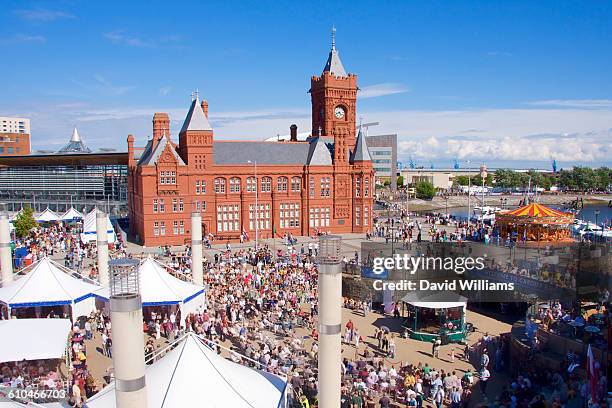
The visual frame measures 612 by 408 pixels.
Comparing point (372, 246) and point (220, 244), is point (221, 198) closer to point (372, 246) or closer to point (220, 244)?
point (220, 244)

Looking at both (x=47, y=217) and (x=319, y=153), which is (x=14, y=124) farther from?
(x=319, y=153)

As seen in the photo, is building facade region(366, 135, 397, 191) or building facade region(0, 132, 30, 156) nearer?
building facade region(0, 132, 30, 156)

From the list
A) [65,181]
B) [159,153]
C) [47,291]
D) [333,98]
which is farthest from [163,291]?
[65,181]

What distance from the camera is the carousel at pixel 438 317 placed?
981 inches

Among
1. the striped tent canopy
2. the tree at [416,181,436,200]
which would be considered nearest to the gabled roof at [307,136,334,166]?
the striped tent canopy

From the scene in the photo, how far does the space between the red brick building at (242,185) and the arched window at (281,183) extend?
98mm

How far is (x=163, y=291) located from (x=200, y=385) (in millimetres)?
11638

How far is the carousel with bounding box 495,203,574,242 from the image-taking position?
39438mm

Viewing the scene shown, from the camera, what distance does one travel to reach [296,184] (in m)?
54.9

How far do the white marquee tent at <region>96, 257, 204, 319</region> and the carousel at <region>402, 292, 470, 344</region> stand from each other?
9966 mm

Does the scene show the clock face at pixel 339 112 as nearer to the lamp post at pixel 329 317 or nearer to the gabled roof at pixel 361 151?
the gabled roof at pixel 361 151

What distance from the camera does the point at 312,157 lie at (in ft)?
181

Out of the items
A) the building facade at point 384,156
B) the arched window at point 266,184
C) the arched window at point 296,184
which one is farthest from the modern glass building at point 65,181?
the building facade at point 384,156

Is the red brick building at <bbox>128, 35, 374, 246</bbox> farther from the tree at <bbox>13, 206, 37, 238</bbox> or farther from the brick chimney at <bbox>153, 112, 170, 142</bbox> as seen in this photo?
the tree at <bbox>13, 206, 37, 238</bbox>
